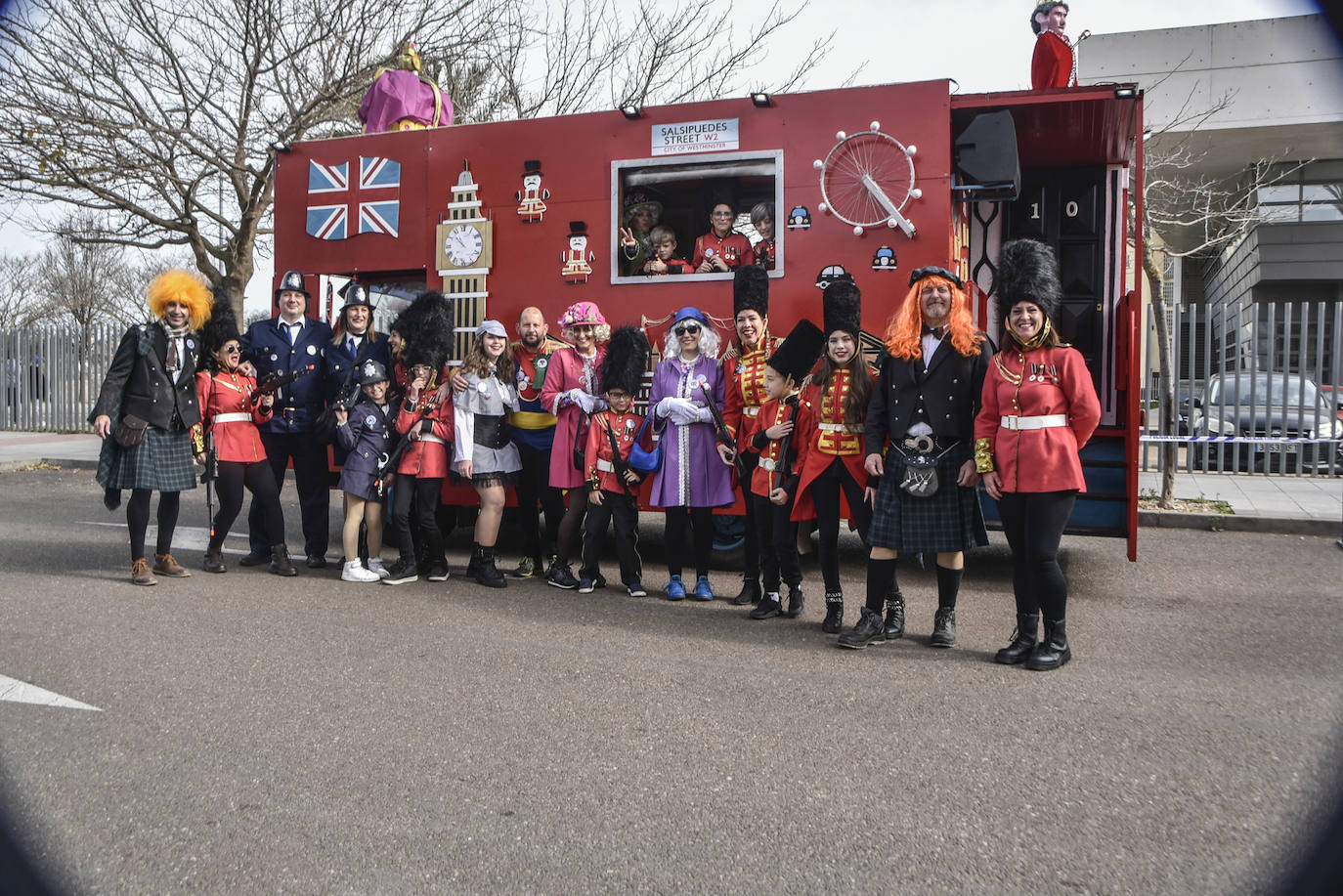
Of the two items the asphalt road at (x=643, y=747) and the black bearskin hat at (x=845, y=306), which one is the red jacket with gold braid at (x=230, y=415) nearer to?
the asphalt road at (x=643, y=747)

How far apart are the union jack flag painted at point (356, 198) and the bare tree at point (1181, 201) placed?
7414 mm

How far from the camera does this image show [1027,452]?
4.70 m

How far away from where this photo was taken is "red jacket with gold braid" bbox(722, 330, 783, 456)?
6047 millimetres

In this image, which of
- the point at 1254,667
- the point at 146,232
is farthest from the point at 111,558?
the point at 146,232

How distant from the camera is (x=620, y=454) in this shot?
20.9 feet

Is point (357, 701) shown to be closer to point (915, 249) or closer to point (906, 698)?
point (906, 698)

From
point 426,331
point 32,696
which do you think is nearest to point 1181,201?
point 426,331

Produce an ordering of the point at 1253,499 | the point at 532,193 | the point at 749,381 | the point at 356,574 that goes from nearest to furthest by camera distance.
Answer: the point at 749,381, the point at 356,574, the point at 532,193, the point at 1253,499

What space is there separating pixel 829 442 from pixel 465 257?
3.60m

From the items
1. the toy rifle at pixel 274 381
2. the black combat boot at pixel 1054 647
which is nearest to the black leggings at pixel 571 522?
the toy rifle at pixel 274 381

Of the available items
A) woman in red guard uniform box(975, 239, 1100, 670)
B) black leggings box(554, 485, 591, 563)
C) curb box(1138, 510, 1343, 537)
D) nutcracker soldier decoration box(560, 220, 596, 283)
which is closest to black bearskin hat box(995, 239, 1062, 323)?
woman in red guard uniform box(975, 239, 1100, 670)

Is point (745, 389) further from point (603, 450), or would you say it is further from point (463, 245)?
point (463, 245)

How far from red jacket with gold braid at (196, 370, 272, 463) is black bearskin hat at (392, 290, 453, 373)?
43.7 inches

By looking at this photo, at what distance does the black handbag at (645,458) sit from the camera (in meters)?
6.34
